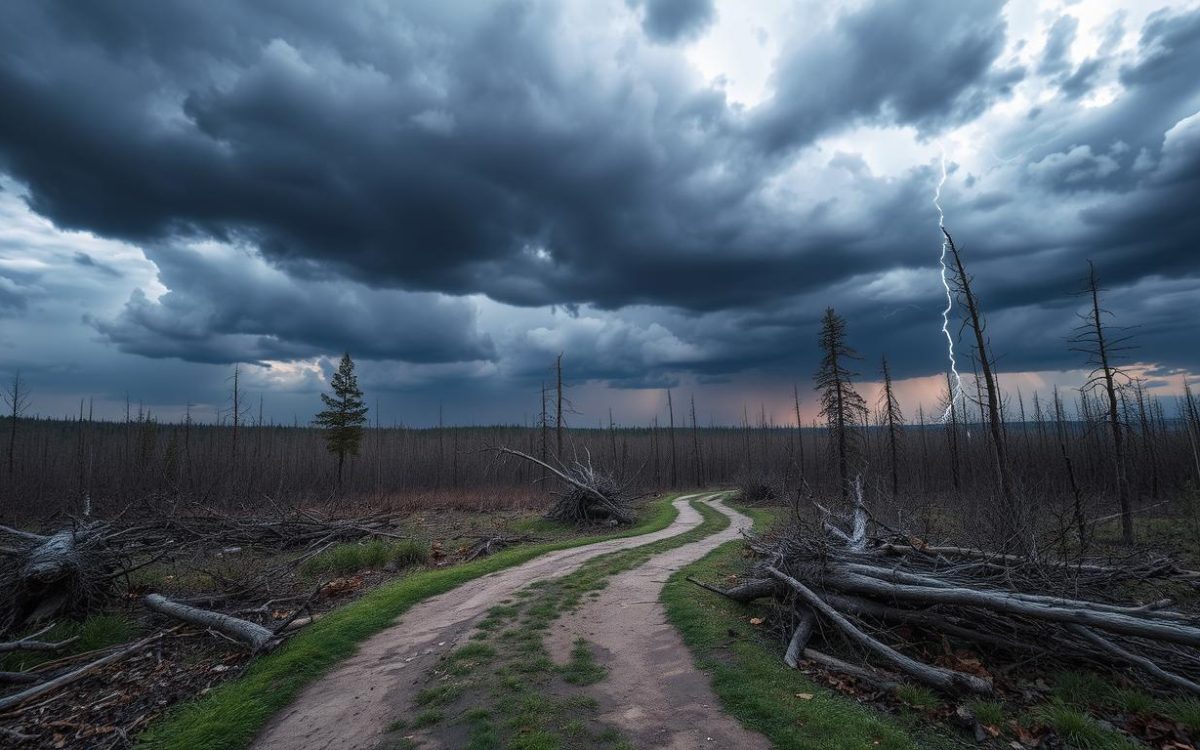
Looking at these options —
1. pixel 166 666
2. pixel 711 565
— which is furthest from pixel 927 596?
pixel 166 666

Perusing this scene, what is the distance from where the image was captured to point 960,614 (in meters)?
7.80

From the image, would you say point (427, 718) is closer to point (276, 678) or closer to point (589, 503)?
point (276, 678)

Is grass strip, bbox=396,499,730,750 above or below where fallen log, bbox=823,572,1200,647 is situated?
below

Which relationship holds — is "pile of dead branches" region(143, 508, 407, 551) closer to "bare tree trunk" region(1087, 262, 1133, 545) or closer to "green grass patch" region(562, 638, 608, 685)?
"green grass patch" region(562, 638, 608, 685)

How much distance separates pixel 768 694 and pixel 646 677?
1.49m

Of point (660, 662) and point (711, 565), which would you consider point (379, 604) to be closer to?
point (660, 662)

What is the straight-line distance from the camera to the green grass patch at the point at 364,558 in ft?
46.4

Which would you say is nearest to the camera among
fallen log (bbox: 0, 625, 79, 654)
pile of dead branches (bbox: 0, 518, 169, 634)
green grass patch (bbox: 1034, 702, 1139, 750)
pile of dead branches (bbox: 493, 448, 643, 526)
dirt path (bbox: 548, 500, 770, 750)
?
green grass patch (bbox: 1034, 702, 1139, 750)

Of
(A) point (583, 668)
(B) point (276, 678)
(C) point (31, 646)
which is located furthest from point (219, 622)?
(A) point (583, 668)

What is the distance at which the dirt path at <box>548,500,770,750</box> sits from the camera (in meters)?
5.21

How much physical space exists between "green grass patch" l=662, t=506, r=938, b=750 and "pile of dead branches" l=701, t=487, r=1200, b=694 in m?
0.61

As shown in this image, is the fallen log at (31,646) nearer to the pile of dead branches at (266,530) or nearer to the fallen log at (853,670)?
the pile of dead branches at (266,530)

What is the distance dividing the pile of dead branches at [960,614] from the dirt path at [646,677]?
1.79 m

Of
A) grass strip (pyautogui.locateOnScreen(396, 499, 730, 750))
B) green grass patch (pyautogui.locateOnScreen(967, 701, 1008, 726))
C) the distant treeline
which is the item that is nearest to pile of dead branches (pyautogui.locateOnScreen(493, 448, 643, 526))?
the distant treeline
